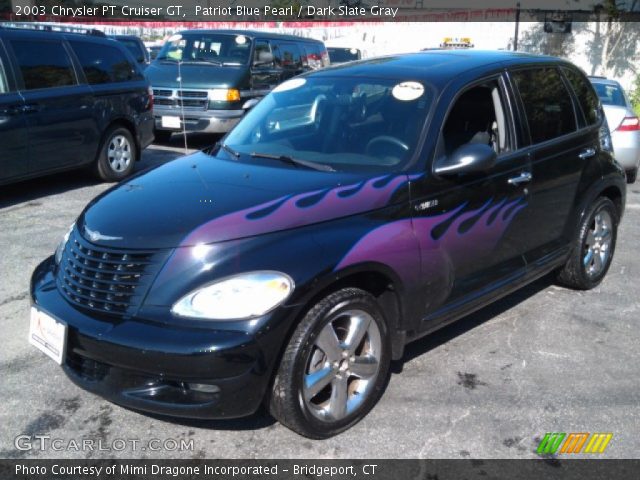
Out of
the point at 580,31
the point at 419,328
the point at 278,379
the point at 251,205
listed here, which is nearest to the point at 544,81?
the point at 419,328

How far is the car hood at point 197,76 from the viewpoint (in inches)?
445

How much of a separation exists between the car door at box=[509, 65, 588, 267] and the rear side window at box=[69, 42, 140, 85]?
566 centimetres

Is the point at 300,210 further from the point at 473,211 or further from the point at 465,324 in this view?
the point at 465,324

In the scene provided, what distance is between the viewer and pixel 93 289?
3.12m

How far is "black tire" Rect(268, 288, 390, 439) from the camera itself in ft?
9.99

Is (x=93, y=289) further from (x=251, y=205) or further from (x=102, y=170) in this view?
(x=102, y=170)

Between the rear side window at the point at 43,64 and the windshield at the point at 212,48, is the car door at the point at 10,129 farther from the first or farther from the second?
the windshield at the point at 212,48

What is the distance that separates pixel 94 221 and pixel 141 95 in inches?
244

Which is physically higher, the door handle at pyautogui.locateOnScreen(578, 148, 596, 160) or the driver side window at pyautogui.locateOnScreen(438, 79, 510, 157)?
the driver side window at pyautogui.locateOnScreen(438, 79, 510, 157)

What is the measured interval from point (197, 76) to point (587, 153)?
792 centimetres

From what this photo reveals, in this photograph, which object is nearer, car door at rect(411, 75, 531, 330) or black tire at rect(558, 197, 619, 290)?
car door at rect(411, 75, 531, 330)

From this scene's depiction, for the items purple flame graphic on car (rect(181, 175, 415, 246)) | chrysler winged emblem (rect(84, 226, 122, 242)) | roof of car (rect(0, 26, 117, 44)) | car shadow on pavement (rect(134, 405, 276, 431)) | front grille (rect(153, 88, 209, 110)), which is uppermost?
roof of car (rect(0, 26, 117, 44))

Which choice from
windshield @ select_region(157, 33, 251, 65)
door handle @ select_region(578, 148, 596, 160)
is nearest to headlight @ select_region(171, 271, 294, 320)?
door handle @ select_region(578, 148, 596, 160)

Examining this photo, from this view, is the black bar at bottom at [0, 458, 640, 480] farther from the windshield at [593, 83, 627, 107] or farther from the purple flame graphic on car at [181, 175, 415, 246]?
the windshield at [593, 83, 627, 107]
